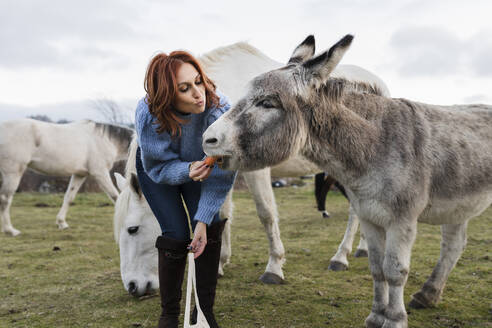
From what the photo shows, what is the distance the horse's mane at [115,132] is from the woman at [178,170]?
20.6 ft

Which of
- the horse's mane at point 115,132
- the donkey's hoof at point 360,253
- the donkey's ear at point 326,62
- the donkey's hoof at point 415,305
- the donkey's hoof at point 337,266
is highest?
the donkey's ear at point 326,62

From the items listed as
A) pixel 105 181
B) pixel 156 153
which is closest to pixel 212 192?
pixel 156 153

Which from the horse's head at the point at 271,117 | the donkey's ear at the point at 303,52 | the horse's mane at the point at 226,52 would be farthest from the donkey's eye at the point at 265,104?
the horse's mane at the point at 226,52

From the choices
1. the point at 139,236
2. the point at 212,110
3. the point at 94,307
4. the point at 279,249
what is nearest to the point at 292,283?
the point at 279,249

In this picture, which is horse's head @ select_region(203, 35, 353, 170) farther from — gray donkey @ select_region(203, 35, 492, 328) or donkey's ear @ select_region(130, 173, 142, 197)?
donkey's ear @ select_region(130, 173, 142, 197)

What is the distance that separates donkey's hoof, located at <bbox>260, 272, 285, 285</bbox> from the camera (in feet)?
11.7

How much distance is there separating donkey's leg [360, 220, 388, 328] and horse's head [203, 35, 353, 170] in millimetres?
806

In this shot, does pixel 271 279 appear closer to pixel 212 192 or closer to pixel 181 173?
pixel 212 192

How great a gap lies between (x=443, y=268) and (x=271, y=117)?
6.56 ft

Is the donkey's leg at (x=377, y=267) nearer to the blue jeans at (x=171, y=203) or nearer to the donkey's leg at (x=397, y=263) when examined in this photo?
the donkey's leg at (x=397, y=263)

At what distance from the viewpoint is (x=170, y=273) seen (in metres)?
2.36

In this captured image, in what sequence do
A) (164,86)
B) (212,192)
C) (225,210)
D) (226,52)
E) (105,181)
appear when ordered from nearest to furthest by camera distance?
1. (164,86)
2. (212,192)
3. (225,210)
4. (226,52)
5. (105,181)

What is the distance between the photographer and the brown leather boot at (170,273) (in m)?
2.34

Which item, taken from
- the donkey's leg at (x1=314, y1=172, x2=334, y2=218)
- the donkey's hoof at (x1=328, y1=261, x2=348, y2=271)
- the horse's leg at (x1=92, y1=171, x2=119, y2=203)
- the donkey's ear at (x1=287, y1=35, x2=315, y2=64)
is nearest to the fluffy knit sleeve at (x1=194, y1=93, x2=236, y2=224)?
the donkey's ear at (x1=287, y1=35, x2=315, y2=64)
